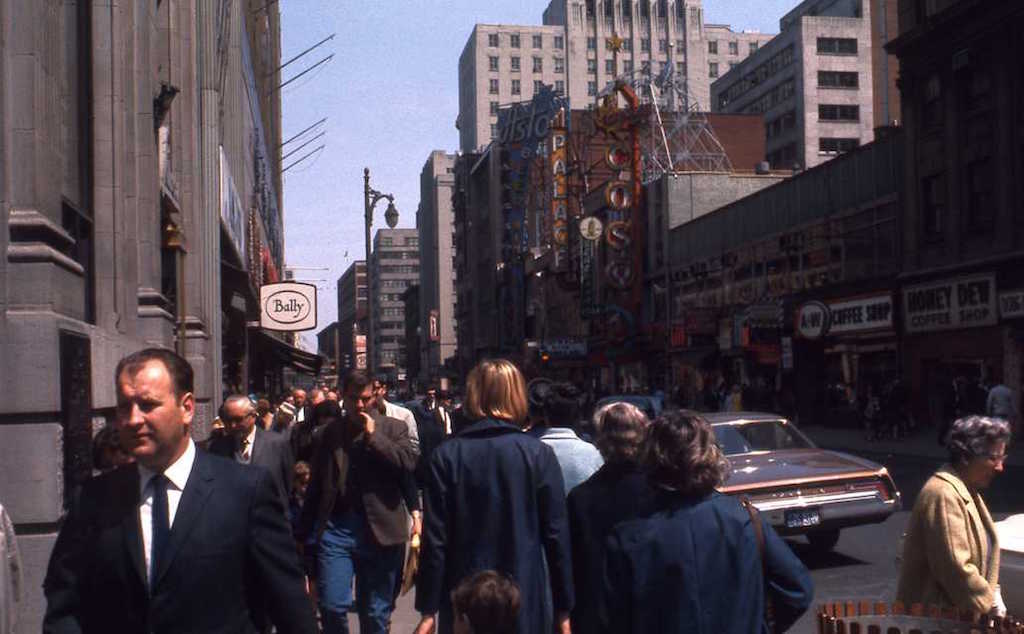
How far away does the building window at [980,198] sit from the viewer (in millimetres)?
32969

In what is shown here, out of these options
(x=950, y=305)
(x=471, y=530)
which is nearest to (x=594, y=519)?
(x=471, y=530)

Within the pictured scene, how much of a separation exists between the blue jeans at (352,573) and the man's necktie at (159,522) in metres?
4.26

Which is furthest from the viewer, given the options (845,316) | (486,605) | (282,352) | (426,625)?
(845,316)

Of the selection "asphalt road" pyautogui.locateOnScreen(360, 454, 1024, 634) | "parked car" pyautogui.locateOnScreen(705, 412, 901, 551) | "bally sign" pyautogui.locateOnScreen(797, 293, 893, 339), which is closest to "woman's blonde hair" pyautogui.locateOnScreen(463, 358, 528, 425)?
"asphalt road" pyautogui.locateOnScreen(360, 454, 1024, 634)

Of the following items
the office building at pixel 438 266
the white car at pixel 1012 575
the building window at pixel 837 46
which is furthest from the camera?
the office building at pixel 438 266

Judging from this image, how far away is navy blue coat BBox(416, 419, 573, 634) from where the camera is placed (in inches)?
219

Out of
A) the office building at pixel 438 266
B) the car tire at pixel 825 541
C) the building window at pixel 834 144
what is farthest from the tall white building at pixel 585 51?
the car tire at pixel 825 541

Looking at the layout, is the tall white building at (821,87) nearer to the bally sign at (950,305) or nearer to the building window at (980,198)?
the bally sign at (950,305)

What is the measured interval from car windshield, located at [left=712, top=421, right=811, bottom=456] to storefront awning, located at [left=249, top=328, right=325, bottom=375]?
20.8 metres

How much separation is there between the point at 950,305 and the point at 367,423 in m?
29.2

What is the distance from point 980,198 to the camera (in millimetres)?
33562

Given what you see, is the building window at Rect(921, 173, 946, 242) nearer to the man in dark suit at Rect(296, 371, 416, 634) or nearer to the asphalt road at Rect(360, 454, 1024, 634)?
the asphalt road at Rect(360, 454, 1024, 634)

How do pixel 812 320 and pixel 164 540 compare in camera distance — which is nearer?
pixel 164 540

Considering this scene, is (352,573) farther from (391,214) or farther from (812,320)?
(812,320)
